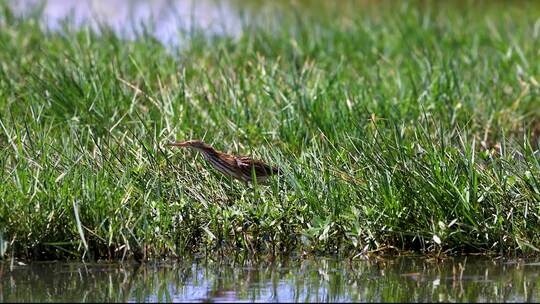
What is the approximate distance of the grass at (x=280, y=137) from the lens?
662 cm

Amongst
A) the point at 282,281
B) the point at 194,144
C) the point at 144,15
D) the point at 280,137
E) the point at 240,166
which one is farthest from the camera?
the point at 144,15

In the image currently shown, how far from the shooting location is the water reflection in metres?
12.0

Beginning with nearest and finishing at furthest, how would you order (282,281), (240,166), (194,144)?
1. (282,281)
2. (240,166)
3. (194,144)

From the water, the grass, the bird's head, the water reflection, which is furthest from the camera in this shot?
the water reflection

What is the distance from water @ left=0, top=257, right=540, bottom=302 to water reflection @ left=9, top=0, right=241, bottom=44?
4921 mm

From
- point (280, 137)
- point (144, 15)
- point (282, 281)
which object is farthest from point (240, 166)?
point (144, 15)

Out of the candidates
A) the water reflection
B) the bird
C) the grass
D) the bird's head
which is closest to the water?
the grass

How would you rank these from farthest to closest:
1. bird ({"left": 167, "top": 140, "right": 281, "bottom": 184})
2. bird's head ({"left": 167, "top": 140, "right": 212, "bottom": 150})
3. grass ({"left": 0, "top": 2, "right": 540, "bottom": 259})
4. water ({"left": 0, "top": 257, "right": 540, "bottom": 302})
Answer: bird's head ({"left": 167, "top": 140, "right": 212, "bottom": 150}) < bird ({"left": 167, "top": 140, "right": 281, "bottom": 184}) < grass ({"left": 0, "top": 2, "right": 540, "bottom": 259}) < water ({"left": 0, "top": 257, "right": 540, "bottom": 302})

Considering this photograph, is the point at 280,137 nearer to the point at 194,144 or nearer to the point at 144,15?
the point at 194,144

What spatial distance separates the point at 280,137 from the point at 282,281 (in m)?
2.53

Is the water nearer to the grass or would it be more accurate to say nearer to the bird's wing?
the grass

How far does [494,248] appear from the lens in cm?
664

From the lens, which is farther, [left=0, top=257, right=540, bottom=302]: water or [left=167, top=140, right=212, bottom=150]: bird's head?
[left=167, top=140, right=212, bottom=150]: bird's head

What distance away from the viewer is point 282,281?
19.9 feet
